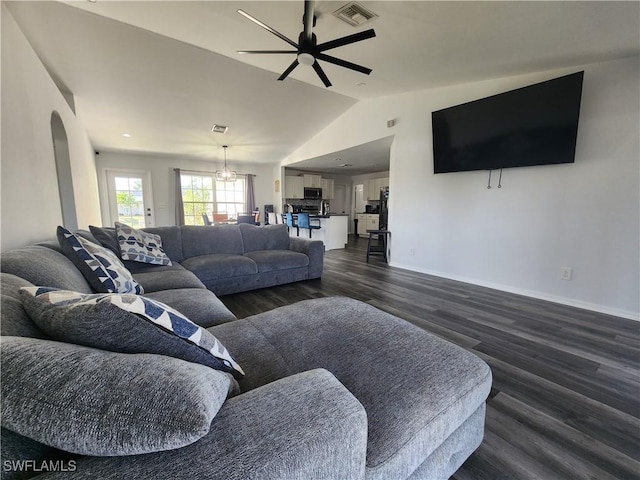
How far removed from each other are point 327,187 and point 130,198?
565 centimetres

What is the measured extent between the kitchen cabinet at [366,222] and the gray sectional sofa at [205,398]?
7.37 metres

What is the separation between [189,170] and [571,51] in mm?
7754

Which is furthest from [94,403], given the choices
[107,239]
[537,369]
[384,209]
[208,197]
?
[208,197]

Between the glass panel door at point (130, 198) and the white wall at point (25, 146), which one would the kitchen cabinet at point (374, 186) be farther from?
the white wall at point (25, 146)

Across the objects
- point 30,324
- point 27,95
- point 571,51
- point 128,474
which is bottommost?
point 128,474

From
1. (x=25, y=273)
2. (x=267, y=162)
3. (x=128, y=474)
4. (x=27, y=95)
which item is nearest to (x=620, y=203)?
(x=128, y=474)

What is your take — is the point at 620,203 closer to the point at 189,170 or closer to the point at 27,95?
the point at 27,95

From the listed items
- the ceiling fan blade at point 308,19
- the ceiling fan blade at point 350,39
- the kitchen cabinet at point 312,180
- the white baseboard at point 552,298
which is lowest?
the white baseboard at point 552,298

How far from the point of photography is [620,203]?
2.48m

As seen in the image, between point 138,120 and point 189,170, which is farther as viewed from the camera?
point 189,170

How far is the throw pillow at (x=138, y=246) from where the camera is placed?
8.14 ft

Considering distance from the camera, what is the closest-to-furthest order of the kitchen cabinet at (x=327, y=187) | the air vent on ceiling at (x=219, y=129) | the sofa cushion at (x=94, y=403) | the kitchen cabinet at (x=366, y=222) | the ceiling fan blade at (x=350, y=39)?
the sofa cushion at (x=94, y=403), the ceiling fan blade at (x=350, y=39), the air vent on ceiling at (x=219, y=129), the kitchen cabinet at (x=366, y=222), the kitchen cabinet at (x=327, y=187)

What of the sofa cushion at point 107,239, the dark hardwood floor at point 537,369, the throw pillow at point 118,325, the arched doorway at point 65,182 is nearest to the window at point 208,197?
the arched doorway at point 65,182

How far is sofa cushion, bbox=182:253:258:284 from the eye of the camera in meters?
2.86
